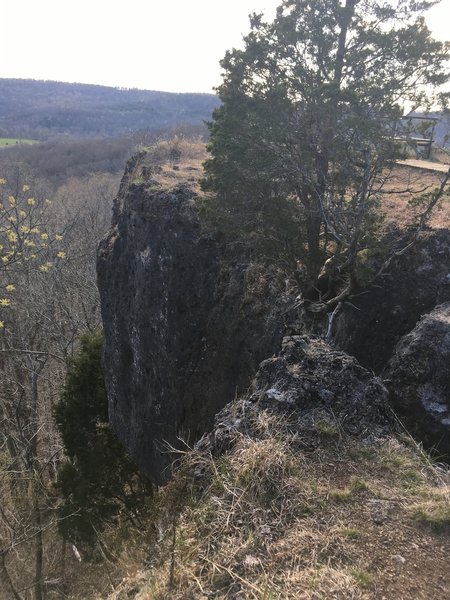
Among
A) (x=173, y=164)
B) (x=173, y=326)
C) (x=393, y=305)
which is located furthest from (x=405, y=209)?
(x=173, y=164)

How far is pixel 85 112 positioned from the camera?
353 ft

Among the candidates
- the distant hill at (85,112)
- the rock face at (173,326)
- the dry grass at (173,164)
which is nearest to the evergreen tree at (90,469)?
the rock face at (173,326)

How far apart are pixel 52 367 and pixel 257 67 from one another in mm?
18869

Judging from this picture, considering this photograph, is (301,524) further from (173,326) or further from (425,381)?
(173,326)

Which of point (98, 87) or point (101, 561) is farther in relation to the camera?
point (98, 87)

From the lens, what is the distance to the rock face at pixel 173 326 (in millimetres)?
9891

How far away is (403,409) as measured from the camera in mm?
6270

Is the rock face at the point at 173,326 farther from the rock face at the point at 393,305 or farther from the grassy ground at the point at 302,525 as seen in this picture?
the grassy ground at the point at 302,525

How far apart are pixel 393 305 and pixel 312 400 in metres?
3.50

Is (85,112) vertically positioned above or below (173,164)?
above

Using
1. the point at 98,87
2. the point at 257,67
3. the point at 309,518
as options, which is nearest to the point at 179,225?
the point at 257,67

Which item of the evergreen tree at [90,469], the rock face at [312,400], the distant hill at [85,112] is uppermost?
the distant hill at [85,112]

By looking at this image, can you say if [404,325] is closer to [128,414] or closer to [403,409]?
[403,409]

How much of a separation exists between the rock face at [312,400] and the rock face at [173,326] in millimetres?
3300
